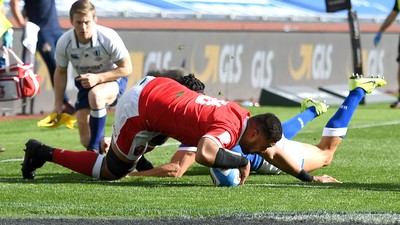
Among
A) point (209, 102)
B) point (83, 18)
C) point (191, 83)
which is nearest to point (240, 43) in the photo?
point (83, 18)

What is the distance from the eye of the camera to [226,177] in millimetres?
9219

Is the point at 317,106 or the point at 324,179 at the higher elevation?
the point at 317,106

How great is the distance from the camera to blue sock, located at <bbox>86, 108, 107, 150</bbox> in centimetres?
1159

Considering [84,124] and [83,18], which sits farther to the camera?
[84,124]

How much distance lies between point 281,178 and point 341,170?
928 millimetres

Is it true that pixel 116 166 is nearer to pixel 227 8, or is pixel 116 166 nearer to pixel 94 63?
pixel 94 63

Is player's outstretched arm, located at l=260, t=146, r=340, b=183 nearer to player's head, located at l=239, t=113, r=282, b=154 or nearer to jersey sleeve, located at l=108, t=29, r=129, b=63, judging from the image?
player's head, located at l=239, t=113, r=282, b=154

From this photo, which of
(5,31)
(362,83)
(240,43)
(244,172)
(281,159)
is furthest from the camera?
(240,43)

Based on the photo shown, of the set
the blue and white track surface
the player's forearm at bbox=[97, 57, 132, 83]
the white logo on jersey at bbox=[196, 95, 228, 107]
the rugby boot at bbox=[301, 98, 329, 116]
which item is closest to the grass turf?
the rugby boot at bbox=[301, 98, 329, 116]

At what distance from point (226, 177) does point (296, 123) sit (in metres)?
1.92

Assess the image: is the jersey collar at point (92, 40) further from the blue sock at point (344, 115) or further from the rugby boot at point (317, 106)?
the blue sock at point (344, 115)

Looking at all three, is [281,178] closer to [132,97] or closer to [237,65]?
[132,97]

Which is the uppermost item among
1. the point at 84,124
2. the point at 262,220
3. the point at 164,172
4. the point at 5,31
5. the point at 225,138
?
the point at 225,138

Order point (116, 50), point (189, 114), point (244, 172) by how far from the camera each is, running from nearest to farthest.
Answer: point (189, 114)
point (244, 172)
point (116, 50)
